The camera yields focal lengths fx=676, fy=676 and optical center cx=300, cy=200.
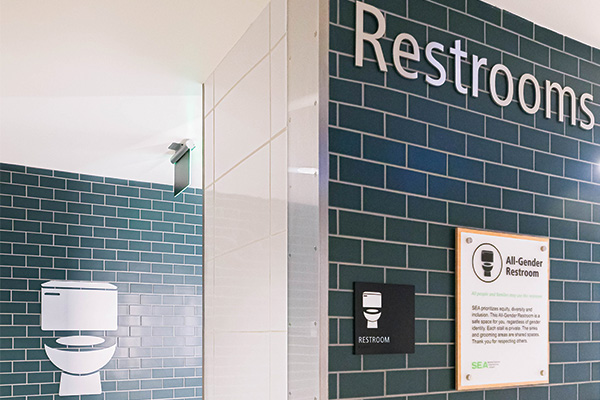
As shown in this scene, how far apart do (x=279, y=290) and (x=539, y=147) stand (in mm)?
988

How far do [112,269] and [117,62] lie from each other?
6.20 feet

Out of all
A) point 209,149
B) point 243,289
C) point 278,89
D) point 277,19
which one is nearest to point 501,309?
point 243,289

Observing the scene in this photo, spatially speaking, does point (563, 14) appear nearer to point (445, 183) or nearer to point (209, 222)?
point (445, 183)

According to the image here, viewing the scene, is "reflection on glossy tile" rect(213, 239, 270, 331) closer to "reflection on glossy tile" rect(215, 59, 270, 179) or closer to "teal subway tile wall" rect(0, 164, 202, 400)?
"reflection on glossy tile" rect(215, 59, 270, 179)

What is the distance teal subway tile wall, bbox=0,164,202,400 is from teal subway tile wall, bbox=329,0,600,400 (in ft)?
8.42

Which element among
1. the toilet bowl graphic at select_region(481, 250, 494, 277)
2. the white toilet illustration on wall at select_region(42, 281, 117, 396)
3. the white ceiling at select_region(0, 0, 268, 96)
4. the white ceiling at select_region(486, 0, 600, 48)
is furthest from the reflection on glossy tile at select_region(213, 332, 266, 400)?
the white toilet illustration on wall at select_region(42, 281, 117, 396)

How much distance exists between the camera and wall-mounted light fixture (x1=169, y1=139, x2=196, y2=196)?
3333mm

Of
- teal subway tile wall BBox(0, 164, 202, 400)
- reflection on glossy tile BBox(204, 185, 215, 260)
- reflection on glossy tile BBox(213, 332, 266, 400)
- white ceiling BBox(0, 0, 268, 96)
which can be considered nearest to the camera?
reflection on glossy tile BBox(213, 332, 266, 400)

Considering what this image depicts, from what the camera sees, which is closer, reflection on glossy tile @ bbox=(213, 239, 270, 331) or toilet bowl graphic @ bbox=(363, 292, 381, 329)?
toilet bowl graphic @ bbox=(363, 292, 381, 329)

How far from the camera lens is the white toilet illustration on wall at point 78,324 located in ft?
12.3

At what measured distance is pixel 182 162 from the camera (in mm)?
3576

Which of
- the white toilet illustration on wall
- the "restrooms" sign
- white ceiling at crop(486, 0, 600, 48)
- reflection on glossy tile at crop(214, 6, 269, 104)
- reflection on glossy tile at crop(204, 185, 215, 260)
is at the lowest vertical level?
the white toilet illustration on wall

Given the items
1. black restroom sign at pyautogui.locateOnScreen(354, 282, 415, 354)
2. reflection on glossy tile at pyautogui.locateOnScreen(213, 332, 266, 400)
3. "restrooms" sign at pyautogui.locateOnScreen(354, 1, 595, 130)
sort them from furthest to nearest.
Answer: reflection on glossy tile at pyautogui.locateOnScreen(213, 332, 266, 400) < "restrooms" sign at pyautogui.locateOnScreen(354, 1, 595, 130) < black restroom sign at pyautogui.locateOnScreen(354, 282, 415, 354)

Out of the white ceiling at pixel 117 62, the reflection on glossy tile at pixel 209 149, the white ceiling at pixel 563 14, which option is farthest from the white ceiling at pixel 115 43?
the white ceiling at pixel 563 14
